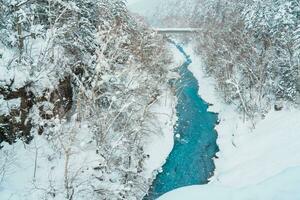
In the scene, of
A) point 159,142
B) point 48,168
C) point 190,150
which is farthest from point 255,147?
point 48,168

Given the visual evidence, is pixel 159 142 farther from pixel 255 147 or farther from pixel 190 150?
pixel 255 147

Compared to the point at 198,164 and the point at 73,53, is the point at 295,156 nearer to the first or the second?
the point at 198,164

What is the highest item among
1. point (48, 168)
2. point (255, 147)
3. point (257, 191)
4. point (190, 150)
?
point (190, 150)

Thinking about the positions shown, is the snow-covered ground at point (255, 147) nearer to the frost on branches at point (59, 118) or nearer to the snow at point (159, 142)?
the snow at point (159, 142)

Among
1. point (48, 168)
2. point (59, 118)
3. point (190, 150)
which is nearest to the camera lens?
point (48, 168)

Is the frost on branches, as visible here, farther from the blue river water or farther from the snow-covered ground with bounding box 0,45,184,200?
the blue river water
